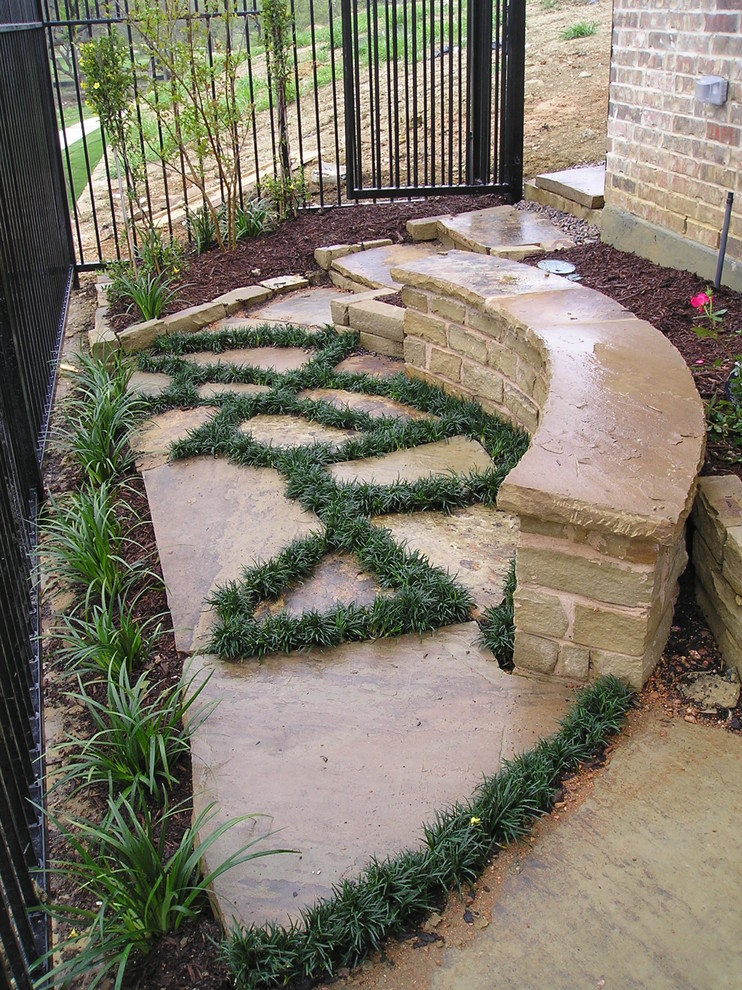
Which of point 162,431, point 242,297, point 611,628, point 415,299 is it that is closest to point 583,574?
point 611,628

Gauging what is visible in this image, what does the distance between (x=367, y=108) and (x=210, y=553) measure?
815cm

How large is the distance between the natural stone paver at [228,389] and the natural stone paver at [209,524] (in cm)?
81

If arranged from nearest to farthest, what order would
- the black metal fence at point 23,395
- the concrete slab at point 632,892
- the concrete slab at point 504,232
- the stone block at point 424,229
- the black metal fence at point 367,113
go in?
the concrete slab at point 632,892 < the black metal fence at point 23,395 < the concrete slab at point 504,232 < the black metal fence at point 367,113 < the stone block at point 424,229

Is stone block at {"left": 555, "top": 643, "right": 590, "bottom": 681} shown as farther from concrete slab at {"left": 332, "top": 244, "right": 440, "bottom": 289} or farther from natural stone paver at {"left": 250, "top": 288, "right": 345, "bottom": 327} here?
concrete slab at {"left": 332, "top": 244, "right": 440, "bottom": 289}

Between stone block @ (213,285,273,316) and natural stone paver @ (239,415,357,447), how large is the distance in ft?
5.84

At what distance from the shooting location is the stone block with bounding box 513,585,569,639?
9.46 ft

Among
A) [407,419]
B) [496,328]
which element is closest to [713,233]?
[496,328]

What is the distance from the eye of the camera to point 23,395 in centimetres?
414

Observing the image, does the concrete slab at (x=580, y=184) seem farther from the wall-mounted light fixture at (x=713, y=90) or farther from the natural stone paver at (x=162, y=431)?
the natural stone paver at (x=162, y=431)

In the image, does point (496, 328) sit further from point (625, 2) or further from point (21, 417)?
point (625, 2)

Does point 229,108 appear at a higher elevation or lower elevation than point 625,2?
lower

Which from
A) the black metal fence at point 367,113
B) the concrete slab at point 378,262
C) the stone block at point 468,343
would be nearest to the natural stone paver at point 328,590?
the stone block at point 468,343

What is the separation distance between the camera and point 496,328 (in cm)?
447

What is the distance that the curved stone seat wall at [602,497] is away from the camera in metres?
2.70
